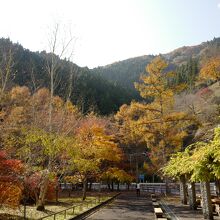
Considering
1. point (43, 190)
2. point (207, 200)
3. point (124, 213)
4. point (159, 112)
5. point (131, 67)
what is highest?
point (131, 67)

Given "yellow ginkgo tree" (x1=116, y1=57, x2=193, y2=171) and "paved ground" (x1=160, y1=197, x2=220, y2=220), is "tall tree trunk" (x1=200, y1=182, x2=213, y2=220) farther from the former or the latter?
"yellow ginkgo tree" (x1=116, y1=57, x2=193, y2=171)

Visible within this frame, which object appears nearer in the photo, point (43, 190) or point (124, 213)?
point (43, 190)

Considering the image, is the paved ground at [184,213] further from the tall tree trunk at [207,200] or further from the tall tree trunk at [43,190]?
the tall tree trunk at [43,190]

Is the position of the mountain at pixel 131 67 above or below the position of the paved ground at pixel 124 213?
above

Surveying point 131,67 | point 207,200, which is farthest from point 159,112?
point 131,67

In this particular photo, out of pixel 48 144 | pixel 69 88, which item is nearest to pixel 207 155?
pixel 48 144

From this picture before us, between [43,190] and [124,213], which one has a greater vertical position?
[43,190]

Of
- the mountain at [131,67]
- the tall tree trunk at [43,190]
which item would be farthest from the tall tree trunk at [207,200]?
the mountain at [131,67]

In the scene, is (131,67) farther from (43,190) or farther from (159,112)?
(43,190)

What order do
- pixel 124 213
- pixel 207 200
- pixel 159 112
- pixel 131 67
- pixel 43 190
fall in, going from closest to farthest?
pixel 207 200, pixel 43 190, pixel 124 213, pixel 159 112, pixel 131 67

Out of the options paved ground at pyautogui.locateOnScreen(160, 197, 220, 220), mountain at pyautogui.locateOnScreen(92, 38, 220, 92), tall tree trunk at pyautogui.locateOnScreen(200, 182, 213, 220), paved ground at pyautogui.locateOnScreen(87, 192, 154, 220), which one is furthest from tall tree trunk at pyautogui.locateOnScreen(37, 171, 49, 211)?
mountain at pyautogui.locateOnScreen(92, 38, 220, 92)

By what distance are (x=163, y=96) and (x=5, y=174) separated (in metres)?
25.3

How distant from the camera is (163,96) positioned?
34.4m

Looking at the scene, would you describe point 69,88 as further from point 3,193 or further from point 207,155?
point 207,155
